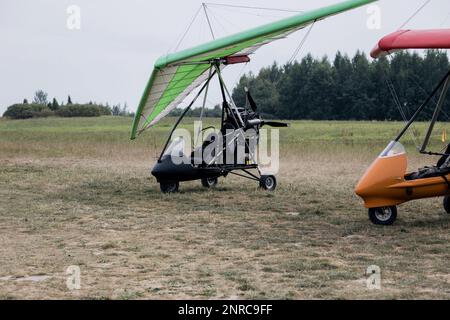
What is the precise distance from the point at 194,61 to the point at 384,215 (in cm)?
432

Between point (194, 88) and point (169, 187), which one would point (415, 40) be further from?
point (194, 88)

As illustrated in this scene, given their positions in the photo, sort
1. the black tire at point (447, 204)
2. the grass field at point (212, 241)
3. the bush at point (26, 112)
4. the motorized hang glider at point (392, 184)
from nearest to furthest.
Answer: the grass field at point (212, 241) < the motorized hang glider at point (392, 184) < the black tire at point (447, 204) < the bush at point (26, 112)

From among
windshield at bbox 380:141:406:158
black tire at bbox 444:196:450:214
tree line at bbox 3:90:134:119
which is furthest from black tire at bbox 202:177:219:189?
tree line at bbox 3:90:134:119

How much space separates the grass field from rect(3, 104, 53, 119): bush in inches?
2141

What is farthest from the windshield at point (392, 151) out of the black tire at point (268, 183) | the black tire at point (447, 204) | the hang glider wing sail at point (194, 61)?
the black tire at point (268, 183)

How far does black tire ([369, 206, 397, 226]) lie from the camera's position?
351 inches

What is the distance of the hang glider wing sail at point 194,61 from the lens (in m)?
9.16

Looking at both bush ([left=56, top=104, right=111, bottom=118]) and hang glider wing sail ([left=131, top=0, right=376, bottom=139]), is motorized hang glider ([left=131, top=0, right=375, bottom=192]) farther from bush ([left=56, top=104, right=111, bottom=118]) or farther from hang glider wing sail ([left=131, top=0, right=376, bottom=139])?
bush ([left=56, top=104, right=111, bottom=118])

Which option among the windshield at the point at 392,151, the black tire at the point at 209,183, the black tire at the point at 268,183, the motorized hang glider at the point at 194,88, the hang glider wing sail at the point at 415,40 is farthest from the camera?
the black tire at the point at 209,183

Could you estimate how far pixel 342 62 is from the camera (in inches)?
2586

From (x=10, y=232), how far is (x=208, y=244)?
2.80 metres

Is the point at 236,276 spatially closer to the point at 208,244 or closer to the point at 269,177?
the point at 208,244

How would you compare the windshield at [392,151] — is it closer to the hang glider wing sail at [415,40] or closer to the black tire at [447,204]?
the hang glider wing sail at [415,40]

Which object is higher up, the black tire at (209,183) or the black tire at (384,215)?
the black tire at (209,183)
